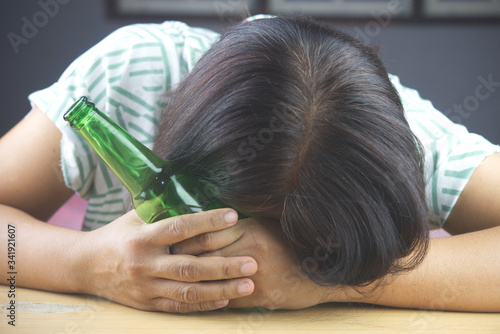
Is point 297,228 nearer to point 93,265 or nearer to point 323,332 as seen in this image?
point 323,332

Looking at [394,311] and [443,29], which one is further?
[443,29]

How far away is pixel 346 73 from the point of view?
519mm

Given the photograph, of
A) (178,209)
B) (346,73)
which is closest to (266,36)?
(346,73)

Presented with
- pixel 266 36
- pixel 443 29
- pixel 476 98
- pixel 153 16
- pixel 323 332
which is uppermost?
pixel 266 36

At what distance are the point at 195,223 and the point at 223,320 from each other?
0.10 metres

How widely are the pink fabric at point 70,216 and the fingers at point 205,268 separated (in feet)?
2.46

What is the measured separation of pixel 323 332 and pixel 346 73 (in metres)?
0.24

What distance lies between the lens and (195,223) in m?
0.48

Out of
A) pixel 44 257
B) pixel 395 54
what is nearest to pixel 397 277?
pixel 44 257

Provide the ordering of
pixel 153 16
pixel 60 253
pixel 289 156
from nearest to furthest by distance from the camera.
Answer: pixel 289 156 → pixel 60 253 → pixel 153 16

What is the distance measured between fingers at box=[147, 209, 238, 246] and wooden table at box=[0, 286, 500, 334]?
8 centimetres

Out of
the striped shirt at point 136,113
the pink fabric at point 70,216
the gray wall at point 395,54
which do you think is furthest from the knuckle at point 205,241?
the gray wall at point 395,54

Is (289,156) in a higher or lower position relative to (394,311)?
higher

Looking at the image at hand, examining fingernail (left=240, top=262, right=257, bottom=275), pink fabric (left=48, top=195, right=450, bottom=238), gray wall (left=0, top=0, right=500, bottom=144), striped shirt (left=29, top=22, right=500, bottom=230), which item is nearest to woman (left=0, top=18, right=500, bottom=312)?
fingernail (left=240, top=262, right=257, bottom=275)
